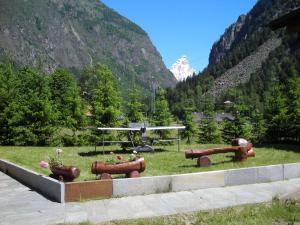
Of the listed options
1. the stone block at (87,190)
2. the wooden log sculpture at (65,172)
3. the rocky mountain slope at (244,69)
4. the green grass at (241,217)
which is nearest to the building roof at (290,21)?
the green grass at (241,217)

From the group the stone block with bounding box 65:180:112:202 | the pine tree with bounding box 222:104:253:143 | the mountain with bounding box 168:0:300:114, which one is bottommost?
the stone block with bounding box 65:180:112:202

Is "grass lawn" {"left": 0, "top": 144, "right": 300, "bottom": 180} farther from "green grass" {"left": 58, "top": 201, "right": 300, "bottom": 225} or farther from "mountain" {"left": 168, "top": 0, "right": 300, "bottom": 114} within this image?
"mountain" {"left": 168, "top": 0, "right": 300, "bottom": 114}

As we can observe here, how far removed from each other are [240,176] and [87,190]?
14.2ft

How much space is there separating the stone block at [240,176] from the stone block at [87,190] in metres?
3.35

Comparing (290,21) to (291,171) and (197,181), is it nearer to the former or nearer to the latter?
(197,181)

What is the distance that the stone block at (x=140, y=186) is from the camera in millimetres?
10445

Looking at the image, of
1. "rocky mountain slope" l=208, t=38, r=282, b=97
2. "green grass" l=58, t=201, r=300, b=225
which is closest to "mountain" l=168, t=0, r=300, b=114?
"rocky mountain slope" l=208, t=38, r=282, b=97

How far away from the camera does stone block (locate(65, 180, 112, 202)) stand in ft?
32.9

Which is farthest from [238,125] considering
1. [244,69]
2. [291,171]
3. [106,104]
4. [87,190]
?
[244,69]

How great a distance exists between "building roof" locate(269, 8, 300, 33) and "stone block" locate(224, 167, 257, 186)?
17.7ft

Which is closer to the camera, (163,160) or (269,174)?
(269,174)

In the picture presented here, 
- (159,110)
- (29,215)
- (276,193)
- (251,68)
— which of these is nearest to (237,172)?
(276,193)

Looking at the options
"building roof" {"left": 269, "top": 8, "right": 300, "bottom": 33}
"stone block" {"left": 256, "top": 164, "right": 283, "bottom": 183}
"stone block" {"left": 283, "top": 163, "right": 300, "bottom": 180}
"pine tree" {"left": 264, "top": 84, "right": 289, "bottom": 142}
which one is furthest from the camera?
"pine tree" {"left": 264, "top": 84, "right": 289, "bottom": 142}

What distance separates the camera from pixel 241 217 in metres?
8.05
